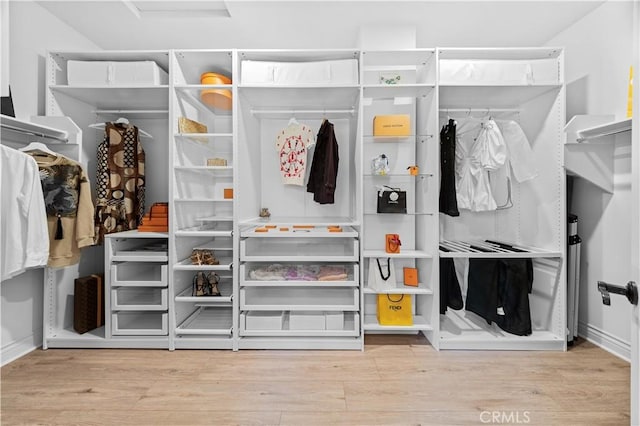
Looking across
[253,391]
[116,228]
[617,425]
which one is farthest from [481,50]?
[116,228]

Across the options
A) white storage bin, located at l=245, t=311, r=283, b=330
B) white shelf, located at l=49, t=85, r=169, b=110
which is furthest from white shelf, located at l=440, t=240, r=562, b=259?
white shelf, located at l=49, t=85, r=169, b=110

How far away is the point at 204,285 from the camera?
109 inches

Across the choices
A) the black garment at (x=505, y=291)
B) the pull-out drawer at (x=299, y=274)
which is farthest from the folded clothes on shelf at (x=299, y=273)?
the black garment at (x=505, y=291)

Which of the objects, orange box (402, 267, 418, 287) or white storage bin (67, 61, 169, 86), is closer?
white storage bin (67, 61, 169, 86)

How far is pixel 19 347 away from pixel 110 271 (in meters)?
0.79

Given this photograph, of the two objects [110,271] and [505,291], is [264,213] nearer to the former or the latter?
[110,271]

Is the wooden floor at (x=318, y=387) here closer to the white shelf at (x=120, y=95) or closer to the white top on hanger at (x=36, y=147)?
the white top on hanger at (x=36, y=147)

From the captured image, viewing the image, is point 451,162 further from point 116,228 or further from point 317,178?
point 116,228

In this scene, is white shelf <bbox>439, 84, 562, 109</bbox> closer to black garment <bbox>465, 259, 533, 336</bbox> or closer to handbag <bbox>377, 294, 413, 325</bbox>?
black garment <bbox>465, 259, 533, 336</bbox>

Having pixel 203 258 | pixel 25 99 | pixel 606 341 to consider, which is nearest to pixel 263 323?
pixel 203 258

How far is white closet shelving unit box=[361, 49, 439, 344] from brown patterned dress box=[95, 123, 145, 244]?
2.06m

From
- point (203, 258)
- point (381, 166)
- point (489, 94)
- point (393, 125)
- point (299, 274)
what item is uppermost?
point (489, 94)

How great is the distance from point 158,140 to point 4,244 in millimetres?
1744

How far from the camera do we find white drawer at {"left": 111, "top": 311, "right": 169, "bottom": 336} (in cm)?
261
